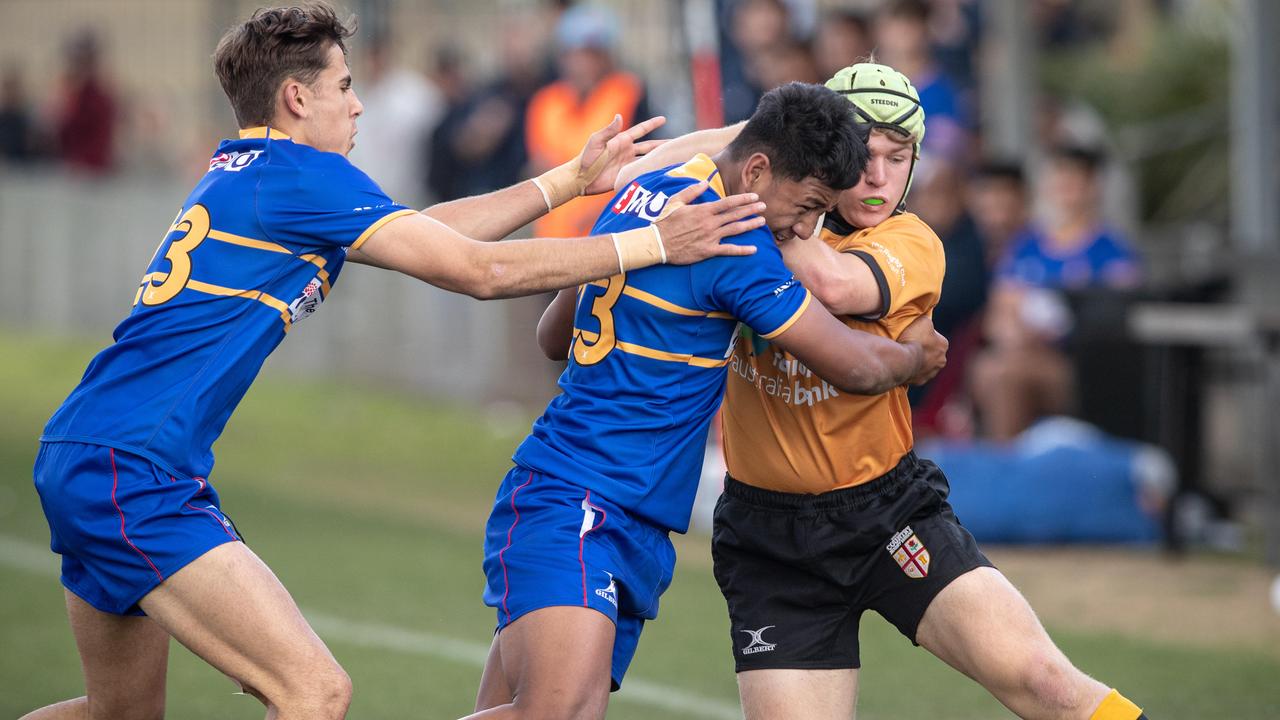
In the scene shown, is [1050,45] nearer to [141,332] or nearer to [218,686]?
[218,686]

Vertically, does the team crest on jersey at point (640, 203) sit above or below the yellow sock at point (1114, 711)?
above

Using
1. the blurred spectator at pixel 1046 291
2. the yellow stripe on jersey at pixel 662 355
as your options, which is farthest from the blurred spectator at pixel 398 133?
the yellow stripe on jersey at pixel 662 355

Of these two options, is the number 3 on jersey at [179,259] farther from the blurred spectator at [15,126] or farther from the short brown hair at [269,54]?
the blurred spectator at [15,126]

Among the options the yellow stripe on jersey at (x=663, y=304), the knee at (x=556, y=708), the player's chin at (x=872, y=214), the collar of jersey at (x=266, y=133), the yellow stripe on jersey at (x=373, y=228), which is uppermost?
the collar of jersey at (x=266, y=133)

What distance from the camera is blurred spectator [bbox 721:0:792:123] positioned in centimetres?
1071

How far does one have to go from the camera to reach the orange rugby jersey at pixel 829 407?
4.74 m

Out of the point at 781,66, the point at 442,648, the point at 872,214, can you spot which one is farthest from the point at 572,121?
the point at 872,214

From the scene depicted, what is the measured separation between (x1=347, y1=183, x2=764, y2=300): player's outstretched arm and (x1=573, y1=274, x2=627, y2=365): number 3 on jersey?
0.10 meters

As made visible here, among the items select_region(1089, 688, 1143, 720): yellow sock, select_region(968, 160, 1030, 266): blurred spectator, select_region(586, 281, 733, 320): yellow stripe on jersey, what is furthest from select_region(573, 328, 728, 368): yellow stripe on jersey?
select_region(968, 160, 1030, 266): blurred spectator

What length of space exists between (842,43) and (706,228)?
7273 millimetres

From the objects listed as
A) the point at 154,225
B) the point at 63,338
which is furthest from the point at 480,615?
the point at 63,338

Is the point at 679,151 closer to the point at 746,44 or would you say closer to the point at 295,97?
the point at 295,97

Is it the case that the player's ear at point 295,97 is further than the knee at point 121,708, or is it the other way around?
the knee at point 121,708

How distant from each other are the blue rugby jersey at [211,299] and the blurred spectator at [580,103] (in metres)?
7.85
